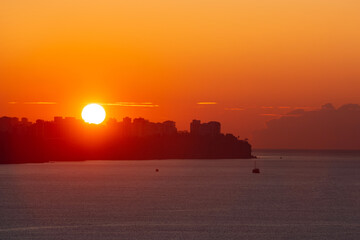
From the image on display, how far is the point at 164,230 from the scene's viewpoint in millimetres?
94312

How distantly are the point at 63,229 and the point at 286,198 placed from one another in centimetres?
6541

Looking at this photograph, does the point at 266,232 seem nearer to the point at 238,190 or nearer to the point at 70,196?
the point at 70,196

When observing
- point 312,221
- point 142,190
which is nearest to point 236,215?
point 312,221

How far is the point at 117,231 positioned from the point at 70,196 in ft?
185

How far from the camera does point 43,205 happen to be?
415ft

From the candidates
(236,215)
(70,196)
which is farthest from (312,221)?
(70,196)

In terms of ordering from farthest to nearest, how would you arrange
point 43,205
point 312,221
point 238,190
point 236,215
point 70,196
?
point 238,190, point 70,196, point 43,205, point 236,215, point 312,221

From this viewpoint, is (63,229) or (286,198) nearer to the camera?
(63,229)

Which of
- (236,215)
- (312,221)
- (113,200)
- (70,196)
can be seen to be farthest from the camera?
(70,196)

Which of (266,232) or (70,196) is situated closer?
(266,232)

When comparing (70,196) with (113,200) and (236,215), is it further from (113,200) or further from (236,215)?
(236,215)

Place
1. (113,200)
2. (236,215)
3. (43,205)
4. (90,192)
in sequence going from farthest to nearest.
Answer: (90,192) → (113,200) → (43,205) → (236,215)

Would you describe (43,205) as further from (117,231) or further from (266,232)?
(266,232)

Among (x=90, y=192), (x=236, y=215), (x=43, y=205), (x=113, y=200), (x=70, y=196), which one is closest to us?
(x=236, y=215)
